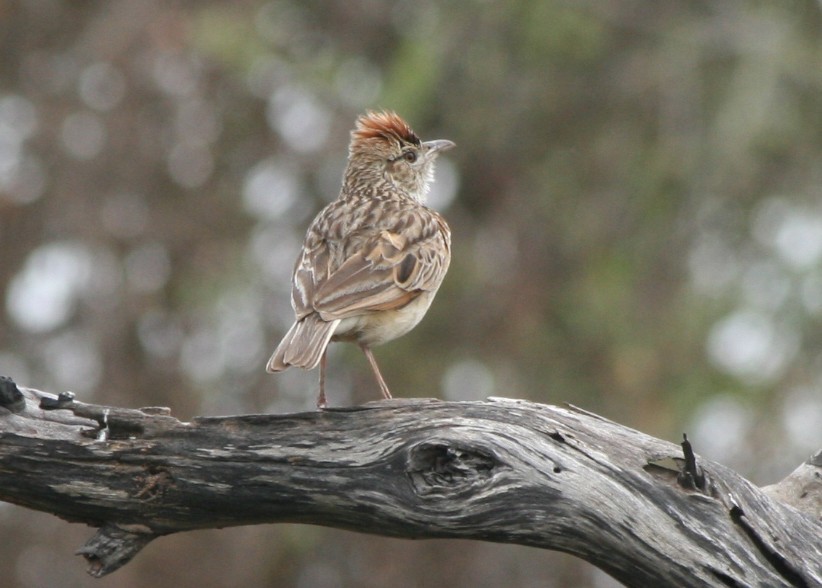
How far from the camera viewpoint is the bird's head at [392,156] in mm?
9984

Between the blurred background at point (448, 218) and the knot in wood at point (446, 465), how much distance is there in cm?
816

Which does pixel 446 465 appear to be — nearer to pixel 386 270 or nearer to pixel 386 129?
pixel 386 270

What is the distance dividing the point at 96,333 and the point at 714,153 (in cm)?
673

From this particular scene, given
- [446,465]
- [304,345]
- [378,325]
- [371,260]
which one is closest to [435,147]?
[371,260]

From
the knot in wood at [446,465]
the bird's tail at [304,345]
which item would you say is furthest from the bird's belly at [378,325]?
the knot in wood at [446,465]

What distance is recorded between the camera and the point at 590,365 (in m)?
14.9

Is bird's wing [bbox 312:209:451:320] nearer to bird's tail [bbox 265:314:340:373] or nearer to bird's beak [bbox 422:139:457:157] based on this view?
bird's tail [bbox 265:314:340:373]

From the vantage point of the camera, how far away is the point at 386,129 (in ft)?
32.9

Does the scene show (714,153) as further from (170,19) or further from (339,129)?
(170,19)

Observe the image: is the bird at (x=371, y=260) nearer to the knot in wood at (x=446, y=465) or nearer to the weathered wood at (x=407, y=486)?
the weathered wood at (x=407, y=486)

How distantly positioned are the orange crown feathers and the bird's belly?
6.96ft

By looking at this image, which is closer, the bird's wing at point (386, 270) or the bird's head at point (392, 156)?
the bird's wing at point (386, 270)

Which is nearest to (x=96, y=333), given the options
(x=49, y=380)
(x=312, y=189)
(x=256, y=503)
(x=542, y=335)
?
(x=49, y=380)

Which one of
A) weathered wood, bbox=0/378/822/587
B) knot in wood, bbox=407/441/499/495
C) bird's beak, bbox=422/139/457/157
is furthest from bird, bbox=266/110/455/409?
knot in wood, bbox=407/441/499/495
